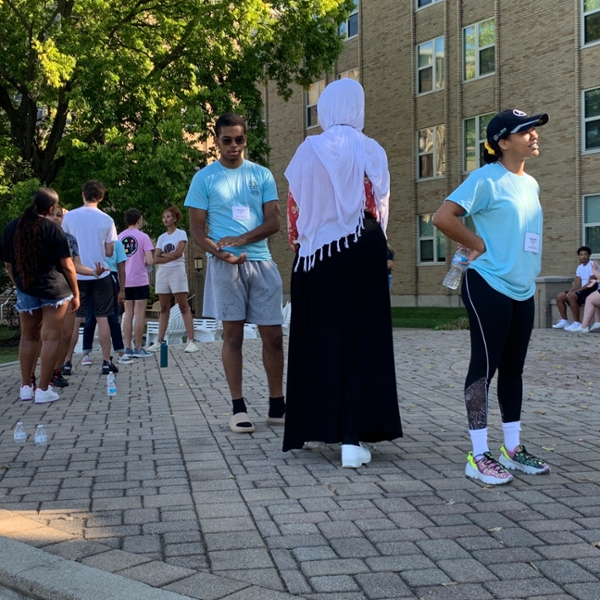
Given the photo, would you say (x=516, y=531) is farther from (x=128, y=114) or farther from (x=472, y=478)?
(x=128, y=114)

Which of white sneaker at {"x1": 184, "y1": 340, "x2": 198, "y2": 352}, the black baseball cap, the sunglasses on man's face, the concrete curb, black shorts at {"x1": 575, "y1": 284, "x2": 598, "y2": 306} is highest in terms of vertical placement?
the sunglasses on man's face

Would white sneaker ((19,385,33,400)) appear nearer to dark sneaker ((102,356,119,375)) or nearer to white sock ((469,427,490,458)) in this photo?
dark sneaker ((102,356,119,375))

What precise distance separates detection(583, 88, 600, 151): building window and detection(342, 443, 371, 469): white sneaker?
23767mm

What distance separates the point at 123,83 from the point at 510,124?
60.6ft

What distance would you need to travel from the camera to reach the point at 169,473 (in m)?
5.08

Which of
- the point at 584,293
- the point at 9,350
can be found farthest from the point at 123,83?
the point at 584,293

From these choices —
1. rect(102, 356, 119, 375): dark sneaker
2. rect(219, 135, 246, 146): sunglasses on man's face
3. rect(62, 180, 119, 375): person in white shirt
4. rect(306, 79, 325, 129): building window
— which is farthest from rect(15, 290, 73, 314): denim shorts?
rect(306, 79, 325, 129): building window

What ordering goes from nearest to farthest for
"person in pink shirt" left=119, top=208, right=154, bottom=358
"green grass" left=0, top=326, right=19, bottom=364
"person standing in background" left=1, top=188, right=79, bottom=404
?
1. "person standing in background" left=1, top=188, right=79, bottom=404
2. "person in pink shirt" left=119, top=208, right=154, bottom=358
3. "green grass" left=0, top=326, right=19, bottom=364

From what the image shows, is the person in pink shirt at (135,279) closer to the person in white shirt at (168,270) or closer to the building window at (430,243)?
the person in white shirt at (168,270)

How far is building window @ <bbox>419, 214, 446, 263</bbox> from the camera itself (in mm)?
33581

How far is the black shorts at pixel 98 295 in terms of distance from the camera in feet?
33.8

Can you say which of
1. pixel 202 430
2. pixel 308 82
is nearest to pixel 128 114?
pixel 308 82

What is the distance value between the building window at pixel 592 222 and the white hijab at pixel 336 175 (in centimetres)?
2300

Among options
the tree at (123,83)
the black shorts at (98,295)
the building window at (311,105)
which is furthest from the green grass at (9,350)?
the building window at (311,105)
